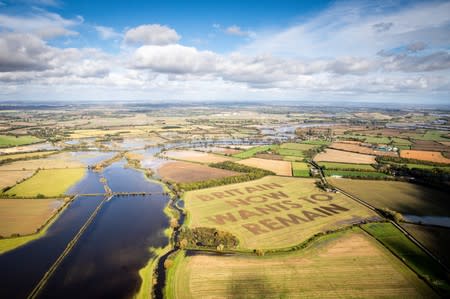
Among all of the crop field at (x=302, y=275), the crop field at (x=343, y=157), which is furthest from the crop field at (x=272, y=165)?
the crop field at (x=302, y=275)

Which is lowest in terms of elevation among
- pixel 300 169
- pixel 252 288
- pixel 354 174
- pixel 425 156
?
pixel 252 288

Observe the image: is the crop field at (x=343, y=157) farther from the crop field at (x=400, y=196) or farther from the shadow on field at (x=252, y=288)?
the shadow on field at (x=252, y=288)

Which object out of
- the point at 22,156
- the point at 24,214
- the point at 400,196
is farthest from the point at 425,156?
the point at 22,156

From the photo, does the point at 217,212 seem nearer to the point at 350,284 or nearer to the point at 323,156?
the point at 350,284

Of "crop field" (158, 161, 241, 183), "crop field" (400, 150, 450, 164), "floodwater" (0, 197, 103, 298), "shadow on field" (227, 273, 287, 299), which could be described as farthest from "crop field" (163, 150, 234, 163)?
"crop field" (400, 150, 450, 164)

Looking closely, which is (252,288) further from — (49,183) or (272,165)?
(49,183)

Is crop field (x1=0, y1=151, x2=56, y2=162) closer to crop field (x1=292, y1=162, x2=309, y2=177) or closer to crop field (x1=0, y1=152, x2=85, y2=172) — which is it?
crop field (x1=0, y1=152, x2=85, y2=172)

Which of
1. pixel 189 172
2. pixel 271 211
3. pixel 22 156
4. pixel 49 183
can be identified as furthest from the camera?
pixel 22 156
